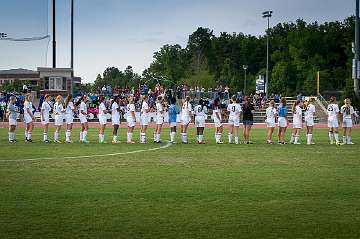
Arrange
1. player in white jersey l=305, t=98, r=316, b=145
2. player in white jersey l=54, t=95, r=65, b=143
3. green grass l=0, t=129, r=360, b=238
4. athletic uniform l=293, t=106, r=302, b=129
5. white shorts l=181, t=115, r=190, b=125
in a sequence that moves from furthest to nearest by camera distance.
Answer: white shorts l=181, t=115, r=190, b=125 → player in white jersey l=54, t=95, r=65, b=143 → athletic uniform l=293, t=106, r=302, b=129 → player in white jersey l=305, t=98, r=316, b=145 → green grass l=0, t=129, r=360, b=238

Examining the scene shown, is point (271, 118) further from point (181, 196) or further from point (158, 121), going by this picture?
point (181, 196)

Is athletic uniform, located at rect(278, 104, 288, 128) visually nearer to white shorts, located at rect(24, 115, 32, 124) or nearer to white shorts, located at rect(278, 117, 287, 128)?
white shorts, located at rect(278, 117, 287, 128)

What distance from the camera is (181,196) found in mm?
11438

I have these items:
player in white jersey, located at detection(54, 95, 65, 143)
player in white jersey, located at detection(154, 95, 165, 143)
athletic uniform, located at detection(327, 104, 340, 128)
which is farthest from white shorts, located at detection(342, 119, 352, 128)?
player in white jersey, located at detection(54, 95, 65, 143)

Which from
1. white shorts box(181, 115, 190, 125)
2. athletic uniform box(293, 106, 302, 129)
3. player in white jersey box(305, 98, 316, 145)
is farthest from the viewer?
white shorts box(181, 115, 190, 125)

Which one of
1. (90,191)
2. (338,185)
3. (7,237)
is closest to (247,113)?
(338,185)

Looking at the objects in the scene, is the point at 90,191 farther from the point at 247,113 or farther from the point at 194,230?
the point at 247,113

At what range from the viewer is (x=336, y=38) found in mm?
93625

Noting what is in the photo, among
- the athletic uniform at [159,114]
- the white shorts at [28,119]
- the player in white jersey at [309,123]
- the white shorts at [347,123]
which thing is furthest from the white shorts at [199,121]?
the white shorts at [28,119]

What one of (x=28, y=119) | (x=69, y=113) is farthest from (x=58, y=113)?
(x=28, y=119)

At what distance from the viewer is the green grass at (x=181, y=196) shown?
877 cm

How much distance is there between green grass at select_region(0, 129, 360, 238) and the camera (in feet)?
28.8

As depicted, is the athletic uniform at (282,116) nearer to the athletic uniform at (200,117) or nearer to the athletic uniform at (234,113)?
the athletic uniform at (234,113)

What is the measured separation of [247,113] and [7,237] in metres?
18.7
